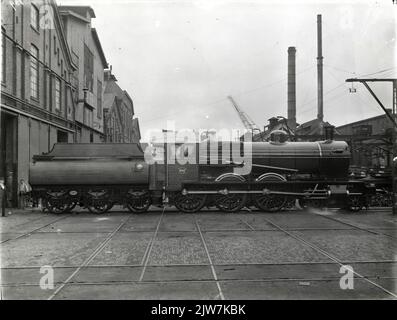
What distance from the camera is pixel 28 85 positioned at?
17578 mm

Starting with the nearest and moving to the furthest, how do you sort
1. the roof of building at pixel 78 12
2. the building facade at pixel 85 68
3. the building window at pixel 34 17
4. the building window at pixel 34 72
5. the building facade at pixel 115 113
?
the building window at pixel 34 17 < the building window at pixel 34 72 < the roof of building at pixel 78 12 < the building facade at pixel 85 68 < the building facade at pixel 115 113

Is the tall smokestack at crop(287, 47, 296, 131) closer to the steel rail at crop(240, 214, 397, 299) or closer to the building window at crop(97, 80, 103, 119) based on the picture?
the building window at crop(97, 80, 103, 119)

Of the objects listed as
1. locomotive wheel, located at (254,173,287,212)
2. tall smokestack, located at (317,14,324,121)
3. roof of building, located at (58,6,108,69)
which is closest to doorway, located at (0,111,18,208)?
locomotive wheel, located at (254,173,287,212)

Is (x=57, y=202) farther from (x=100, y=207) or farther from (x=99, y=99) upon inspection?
(x=99, y=99)

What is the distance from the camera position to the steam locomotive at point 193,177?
15.4 m

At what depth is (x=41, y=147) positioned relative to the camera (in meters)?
19.4

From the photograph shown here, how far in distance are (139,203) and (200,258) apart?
8218mm

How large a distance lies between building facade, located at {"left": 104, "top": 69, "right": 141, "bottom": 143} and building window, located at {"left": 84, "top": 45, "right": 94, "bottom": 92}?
7268 mm

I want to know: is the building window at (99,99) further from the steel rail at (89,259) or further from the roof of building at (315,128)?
the steel rail at (89,259)

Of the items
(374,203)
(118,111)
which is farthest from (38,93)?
(118,111)

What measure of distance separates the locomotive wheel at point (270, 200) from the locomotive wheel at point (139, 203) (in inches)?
154

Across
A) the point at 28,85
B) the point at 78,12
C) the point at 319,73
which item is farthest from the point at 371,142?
the point at 28,85

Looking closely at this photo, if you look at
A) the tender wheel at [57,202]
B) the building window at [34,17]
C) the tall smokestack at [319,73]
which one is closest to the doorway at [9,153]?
the tender wheel at [57,202]
